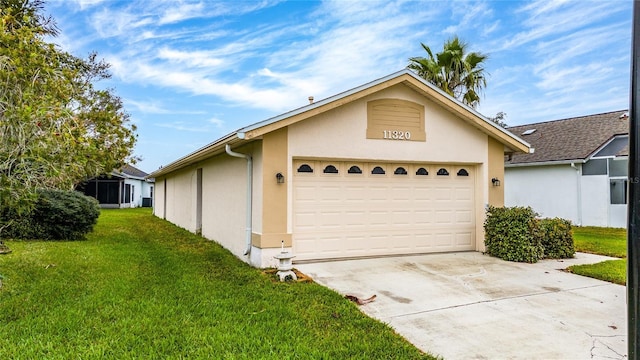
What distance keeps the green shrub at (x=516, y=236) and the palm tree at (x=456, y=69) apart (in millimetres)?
7867

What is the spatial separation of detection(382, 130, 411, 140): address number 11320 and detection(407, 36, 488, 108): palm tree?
25.1ft

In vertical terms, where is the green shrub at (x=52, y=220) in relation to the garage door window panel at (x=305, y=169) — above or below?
below

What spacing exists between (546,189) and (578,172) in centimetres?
157

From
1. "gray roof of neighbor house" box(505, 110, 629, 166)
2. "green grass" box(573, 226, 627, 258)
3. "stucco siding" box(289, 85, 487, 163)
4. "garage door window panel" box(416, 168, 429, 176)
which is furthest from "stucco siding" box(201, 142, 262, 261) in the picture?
"gray roof of neighbor house" box(505, 110, 629, 166)

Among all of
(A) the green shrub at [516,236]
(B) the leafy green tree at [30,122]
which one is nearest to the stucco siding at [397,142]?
(A) the green shrub at [516,236]

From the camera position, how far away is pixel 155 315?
4918 millimetres

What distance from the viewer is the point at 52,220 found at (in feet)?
36.8

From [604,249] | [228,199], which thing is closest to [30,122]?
Result: [228,199]

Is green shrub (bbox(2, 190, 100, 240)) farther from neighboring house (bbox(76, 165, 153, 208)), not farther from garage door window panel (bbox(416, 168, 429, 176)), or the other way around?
neighboring house (bbox(76, 165, 153, 208))

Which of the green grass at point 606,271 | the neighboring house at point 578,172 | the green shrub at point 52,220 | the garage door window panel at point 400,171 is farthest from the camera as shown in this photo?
the neighboring house at point 578,172

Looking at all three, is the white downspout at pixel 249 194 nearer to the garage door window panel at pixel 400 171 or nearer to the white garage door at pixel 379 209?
the white garage door at pixel 379 209

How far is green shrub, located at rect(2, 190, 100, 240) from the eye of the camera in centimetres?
1104

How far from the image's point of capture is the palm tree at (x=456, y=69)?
15164 mm

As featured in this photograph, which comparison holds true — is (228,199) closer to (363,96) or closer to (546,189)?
(363,96)
